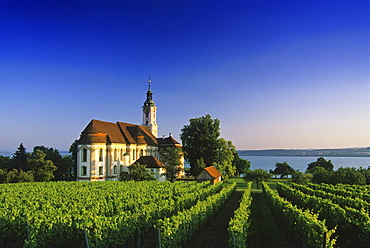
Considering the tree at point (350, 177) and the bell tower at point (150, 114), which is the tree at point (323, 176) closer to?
the tree at point (350, 177)

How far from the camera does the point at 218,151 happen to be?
48875mm

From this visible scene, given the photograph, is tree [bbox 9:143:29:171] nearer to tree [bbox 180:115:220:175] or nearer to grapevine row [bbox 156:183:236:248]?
tree [bbox 180:115:220:175]

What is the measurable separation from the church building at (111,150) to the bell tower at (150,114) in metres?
5.95

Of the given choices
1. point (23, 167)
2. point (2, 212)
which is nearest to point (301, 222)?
point (2, 212)

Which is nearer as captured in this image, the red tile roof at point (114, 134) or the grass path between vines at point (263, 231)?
the grass path between vines at point (263, 231)

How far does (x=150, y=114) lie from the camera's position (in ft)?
203

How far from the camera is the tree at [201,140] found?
4869 centimetres

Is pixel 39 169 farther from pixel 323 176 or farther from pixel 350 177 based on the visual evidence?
pixel 350 177

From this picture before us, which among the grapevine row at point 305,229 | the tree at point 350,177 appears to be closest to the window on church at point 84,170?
the grapevine row at point 305,229

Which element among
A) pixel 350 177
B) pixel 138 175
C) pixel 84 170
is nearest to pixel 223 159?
pixel 138 175

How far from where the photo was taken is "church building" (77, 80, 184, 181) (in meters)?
41.2

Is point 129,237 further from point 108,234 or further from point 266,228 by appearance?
point 266,228

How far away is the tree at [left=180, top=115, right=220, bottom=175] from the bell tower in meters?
13.1

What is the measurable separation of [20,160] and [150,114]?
2624 cm
